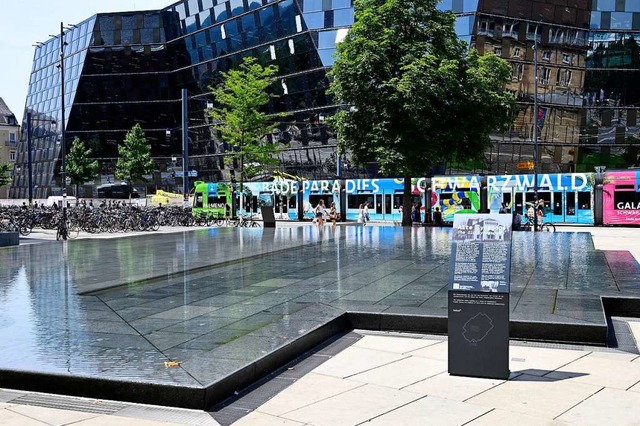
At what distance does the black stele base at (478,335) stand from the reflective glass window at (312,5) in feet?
178

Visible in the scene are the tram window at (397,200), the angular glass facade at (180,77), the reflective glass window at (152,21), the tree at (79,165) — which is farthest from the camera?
the reflective glass window at (152,21)

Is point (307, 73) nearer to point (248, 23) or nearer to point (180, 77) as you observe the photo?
point (248, 23)

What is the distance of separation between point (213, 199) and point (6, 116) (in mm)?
73710

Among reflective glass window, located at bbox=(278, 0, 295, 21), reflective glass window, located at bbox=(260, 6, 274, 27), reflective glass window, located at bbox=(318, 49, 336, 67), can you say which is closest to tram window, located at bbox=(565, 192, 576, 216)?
reflective glass window, located at bbox=(318, 49, 336, 67)

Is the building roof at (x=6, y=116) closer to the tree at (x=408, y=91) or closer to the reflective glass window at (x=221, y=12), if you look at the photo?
the reflective glass window at (x=221, y=12)

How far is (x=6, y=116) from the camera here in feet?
Result: 368

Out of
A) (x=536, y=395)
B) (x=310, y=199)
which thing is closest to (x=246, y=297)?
(x=536, y=395)

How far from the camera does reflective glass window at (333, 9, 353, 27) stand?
56.5 meters

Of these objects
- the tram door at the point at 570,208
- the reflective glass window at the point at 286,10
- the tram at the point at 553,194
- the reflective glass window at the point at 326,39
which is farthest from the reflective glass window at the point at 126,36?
the tram door at the point at 570,208

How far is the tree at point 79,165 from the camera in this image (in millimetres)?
74000

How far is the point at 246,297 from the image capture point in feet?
35.9

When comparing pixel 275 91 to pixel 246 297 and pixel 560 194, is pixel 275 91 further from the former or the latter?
pixel 246 297

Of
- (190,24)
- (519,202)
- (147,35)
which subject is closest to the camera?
(519,202)

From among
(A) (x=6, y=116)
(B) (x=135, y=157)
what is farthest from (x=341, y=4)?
(A) (x=6, y=116)
